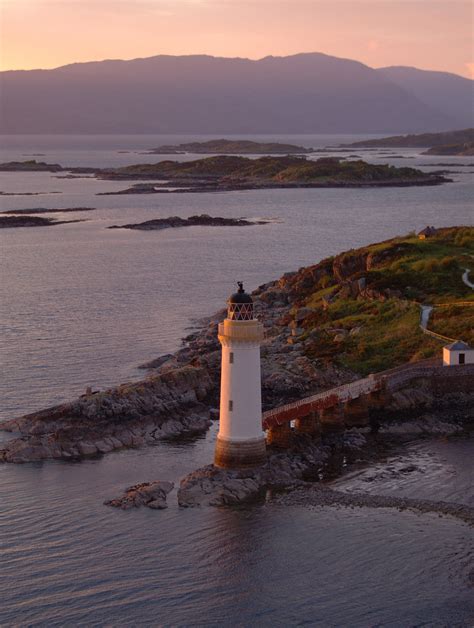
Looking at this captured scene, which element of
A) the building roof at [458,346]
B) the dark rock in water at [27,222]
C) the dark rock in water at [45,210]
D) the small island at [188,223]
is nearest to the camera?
the building roof at [458,346]

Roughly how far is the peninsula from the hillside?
2.9 inches

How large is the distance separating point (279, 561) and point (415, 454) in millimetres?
10048

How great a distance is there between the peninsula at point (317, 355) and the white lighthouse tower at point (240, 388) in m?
2.21

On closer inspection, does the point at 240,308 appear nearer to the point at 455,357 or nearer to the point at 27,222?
the point at 455,357

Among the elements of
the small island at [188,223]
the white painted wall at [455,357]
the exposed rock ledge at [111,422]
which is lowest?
the exposed rock ledge at [111,422]

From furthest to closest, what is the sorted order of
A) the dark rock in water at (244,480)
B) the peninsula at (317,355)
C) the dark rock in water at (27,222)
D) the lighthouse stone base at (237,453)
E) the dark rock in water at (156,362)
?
the dark rock in water at (27,222) → the dark rock in water at (156,362) → the peninsula at (317,355) → the lighthouse stone base at (237,453) → the dark rock in water at (244,480)

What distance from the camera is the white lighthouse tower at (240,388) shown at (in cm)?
3297

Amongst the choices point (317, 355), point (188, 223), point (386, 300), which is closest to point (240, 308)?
point (317, 355)

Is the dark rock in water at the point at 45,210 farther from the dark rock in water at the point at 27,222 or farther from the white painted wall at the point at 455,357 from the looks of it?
the white painted wall at the point at 455,357

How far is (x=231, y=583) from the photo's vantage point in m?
27.9

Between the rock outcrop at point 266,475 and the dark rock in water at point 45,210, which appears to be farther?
the dark rock in water at point 45,210

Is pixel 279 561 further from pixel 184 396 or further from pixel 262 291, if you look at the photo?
pixel 262 291

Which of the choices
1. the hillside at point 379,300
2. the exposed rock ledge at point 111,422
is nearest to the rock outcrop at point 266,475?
the exposed rock ledge at point 111,422

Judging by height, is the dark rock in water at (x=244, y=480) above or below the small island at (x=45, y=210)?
below
